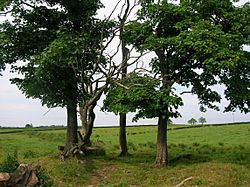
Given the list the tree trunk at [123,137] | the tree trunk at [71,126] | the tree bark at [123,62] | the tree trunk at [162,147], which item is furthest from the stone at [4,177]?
the tree trunk at [123,137]

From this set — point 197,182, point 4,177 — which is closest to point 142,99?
point 197,182

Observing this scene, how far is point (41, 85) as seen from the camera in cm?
2845

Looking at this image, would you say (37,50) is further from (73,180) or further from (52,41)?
(73,180)

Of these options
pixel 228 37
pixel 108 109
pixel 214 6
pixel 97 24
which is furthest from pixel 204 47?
pixel 97 24

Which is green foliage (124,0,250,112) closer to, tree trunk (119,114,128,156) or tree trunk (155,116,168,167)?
tree trunk (155,116,168,167)

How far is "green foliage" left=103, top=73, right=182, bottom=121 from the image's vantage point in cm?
2539

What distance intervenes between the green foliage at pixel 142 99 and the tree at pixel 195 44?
26 centimetres

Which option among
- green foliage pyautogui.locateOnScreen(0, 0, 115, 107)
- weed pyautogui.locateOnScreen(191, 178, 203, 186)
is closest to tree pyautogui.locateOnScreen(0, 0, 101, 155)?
green foliage pyautogui.locateOnScreen(0, 0, 115, 107)

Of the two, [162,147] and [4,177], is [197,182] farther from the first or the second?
[4,177]

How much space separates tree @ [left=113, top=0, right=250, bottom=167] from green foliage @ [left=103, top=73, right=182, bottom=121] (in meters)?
0.26

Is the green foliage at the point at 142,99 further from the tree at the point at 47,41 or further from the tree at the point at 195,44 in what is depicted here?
the tree at the point at 47,41

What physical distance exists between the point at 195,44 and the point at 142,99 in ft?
14.7

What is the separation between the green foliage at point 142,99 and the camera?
25391 millimetres

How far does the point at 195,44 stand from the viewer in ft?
79.3
